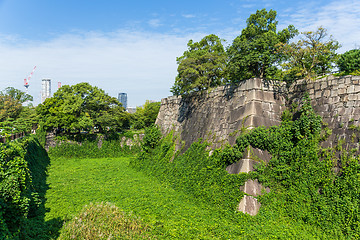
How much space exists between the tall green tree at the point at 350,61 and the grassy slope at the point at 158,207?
6273mm

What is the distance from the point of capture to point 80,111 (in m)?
26.3

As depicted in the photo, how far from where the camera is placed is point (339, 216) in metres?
7.40

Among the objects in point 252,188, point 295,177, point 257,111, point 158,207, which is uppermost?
point 257,111

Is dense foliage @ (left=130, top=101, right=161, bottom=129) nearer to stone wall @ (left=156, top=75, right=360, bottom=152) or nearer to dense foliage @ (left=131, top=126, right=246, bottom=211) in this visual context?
dense foliage @ (left=131, top=126, right=246, bottom=211)

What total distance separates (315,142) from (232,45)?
628cm

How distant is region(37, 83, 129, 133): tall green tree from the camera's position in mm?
25125

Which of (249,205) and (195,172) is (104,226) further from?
(195,172)

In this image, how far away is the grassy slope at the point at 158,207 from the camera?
793cm

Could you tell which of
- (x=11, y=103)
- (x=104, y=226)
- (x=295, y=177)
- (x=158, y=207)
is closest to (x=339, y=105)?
(x=295, y=177)

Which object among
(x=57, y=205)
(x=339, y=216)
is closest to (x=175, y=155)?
(x=57, y=205)

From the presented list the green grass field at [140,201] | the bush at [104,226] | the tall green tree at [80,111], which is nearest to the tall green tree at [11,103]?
the tall green tree at [80,111]

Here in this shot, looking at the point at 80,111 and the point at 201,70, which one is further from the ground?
the point at 201,70

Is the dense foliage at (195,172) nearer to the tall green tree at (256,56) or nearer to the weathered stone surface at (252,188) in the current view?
the weathered stone surface at (252,188)

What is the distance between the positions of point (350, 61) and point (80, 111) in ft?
77.5
